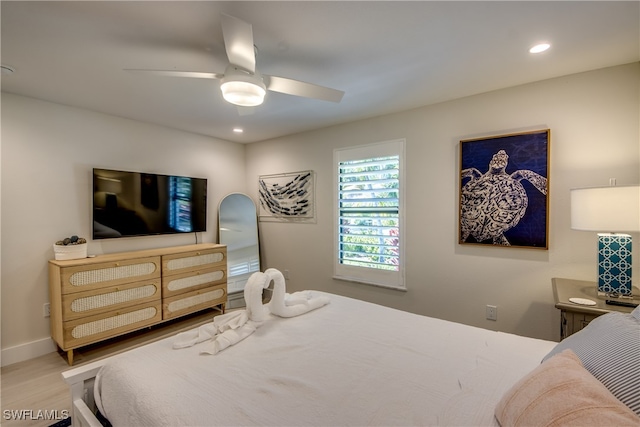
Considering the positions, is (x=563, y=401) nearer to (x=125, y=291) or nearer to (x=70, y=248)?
(x=125, y=291)

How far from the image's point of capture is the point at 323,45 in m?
1.82

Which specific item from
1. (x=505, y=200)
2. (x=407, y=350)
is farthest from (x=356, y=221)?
(x=407, y=350)

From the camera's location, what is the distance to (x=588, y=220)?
1733mm

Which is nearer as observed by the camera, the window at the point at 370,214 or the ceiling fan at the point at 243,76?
the ceiling fan at the point at 243,76

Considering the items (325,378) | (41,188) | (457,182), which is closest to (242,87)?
(325,378)

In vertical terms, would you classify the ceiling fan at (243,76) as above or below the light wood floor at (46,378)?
above

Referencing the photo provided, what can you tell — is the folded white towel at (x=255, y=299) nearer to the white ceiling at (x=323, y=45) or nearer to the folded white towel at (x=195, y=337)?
the folded white towel at (x=195, y=337)

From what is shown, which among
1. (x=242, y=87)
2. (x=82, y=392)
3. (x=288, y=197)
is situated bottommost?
(x=82, y=392)

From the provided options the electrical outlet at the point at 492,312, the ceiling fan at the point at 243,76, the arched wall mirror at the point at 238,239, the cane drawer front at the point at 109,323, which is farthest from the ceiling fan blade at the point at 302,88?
the arched wall mirror at the point at 238,239

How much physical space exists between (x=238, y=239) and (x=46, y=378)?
7.71ft

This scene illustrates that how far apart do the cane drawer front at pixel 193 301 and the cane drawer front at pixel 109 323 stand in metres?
0.10

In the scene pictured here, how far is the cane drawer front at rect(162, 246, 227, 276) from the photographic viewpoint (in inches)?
124

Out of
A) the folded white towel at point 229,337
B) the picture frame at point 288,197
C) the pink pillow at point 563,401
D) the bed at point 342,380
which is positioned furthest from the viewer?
the picture frame at point 288,197

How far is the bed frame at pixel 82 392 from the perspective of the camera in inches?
52.9
